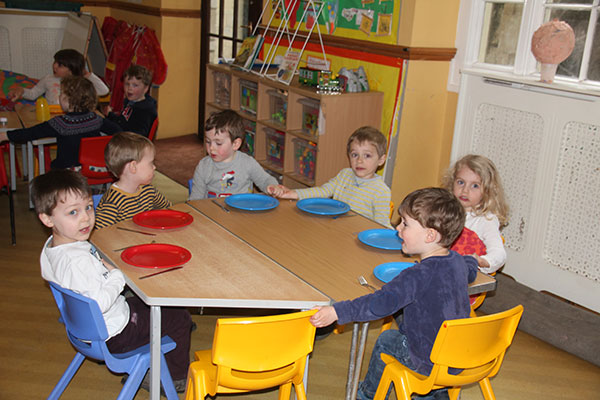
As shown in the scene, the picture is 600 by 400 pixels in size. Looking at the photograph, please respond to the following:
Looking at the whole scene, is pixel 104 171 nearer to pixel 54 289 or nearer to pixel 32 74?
pixel 54 289

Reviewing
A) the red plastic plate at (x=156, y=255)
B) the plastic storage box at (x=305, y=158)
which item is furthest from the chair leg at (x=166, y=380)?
the plastic storage box at (x=305, y=158)

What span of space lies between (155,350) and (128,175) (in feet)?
3.36

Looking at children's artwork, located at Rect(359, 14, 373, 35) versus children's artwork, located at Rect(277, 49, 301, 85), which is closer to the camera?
children's artwork, located at Rect(359, 14, 373, 35)

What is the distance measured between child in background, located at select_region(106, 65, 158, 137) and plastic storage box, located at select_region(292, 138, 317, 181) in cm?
106

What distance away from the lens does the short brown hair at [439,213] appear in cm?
212

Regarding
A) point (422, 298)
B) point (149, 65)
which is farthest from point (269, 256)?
point (149, 65)

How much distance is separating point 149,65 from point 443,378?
18.0 feet

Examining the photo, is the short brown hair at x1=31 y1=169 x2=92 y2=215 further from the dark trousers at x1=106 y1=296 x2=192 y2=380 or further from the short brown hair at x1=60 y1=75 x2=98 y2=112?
the short brown hair at x1=60 y1=75 x2=98 y2=112

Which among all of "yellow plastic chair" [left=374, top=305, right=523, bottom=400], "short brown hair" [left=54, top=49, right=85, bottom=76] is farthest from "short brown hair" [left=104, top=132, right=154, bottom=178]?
"short brown hair" [left=54, top=49, right=85, bottom=76]

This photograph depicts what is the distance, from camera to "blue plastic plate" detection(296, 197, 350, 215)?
2.93 meters

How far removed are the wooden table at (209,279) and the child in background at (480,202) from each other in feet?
3.42

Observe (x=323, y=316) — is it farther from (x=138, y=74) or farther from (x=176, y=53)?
(x=176, y=53)

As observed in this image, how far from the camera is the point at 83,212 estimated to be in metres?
2.24

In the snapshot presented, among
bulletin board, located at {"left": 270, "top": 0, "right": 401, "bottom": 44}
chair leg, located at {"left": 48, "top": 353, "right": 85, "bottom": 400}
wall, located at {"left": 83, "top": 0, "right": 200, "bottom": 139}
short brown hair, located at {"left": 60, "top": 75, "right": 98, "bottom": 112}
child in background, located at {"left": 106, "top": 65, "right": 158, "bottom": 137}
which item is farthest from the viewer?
wall, located at {"left": 83, "top": 0, "right": 200, "bottom": 139}
